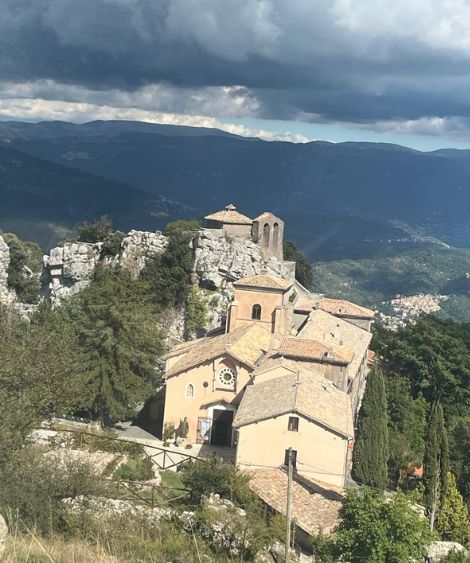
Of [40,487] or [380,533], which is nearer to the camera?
[40,487]

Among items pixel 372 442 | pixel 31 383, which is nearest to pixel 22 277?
pixel 372 442

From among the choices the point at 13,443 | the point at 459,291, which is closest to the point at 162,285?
the point at 13,443

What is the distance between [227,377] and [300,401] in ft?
25.0

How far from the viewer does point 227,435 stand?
37156 millimetres

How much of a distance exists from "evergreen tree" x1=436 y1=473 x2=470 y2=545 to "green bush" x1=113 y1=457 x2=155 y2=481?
14.7 m

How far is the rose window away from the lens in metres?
37.3

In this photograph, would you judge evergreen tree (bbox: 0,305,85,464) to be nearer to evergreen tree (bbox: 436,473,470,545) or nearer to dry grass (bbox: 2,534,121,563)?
dry grass (bbox: 2,534,121,563)

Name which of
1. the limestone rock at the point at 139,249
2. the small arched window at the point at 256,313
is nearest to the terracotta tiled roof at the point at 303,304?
the small arched window at the point at 256,313

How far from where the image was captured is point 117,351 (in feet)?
123

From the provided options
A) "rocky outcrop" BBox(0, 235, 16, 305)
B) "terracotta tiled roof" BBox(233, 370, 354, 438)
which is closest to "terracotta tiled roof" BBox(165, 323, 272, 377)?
"terracotta tiled roof" BBox(233, 370, 354, 438)

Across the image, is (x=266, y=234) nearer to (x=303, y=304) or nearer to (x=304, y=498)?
(x=303, y=304)

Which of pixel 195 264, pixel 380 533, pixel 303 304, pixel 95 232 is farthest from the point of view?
pixel 95 232

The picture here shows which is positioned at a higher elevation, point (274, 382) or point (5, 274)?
point (5, 274)

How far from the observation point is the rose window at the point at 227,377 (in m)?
37.3
